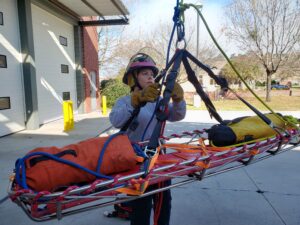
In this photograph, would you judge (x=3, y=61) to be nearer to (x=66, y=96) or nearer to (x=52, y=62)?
(x=52, y=62)

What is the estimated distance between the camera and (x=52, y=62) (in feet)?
30.6

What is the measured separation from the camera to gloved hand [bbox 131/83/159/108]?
5.44ft

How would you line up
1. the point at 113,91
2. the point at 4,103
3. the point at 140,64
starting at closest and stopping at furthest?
the point at 140,64 < the point at 4,103 < the point at 113,91

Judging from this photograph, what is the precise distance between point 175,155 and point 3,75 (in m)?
6.22

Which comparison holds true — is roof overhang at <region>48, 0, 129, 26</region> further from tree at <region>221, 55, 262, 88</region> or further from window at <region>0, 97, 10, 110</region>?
tree at <region>221, 55, 262, 88</region>

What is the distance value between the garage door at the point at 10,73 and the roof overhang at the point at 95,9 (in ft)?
7.28

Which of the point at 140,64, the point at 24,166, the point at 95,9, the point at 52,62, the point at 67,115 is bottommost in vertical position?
the point at 67,115

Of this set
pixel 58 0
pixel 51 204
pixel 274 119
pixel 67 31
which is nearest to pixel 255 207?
pixel 274 119

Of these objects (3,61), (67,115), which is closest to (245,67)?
(67,115)

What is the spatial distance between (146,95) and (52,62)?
8572 millimetres

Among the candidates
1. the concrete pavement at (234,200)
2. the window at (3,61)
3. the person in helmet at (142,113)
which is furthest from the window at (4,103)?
the person in helmet at (142,113)

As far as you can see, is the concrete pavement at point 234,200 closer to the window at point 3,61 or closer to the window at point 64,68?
the window at point 3,61

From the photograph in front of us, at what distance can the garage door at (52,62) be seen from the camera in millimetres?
8422

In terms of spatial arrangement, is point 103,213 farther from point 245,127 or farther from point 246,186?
point 246,186
